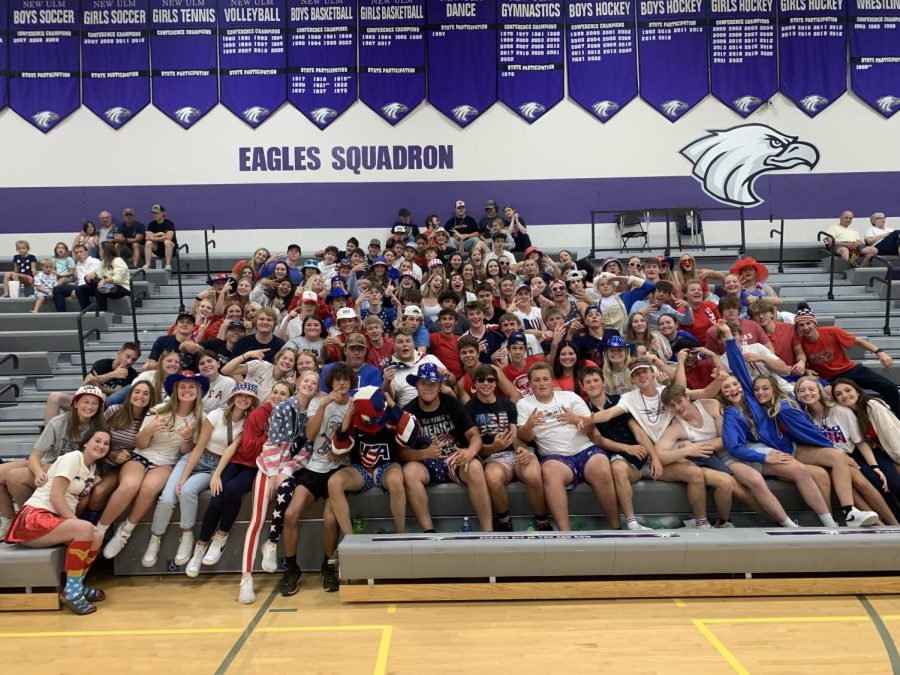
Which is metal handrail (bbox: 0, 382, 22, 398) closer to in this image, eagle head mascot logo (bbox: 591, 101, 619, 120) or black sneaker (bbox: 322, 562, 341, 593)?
black sneaker (bbox: 322, 562, 341, 593)

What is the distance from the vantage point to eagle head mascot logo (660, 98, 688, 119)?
1463 cm

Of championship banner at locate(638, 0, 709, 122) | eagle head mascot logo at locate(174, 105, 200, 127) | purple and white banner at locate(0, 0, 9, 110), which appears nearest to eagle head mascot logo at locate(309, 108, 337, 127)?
eagle head mascot logo at locate(174, 105, 200, 127)

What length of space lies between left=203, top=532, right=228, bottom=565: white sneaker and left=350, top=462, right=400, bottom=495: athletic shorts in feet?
3.60

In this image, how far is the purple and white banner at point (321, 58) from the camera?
14672mm

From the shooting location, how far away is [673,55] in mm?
14625

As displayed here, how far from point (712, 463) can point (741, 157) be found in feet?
31.2

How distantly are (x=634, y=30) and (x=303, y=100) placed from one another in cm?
607

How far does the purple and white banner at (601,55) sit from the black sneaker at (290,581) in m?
10.9

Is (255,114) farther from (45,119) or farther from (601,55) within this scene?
(601,55)

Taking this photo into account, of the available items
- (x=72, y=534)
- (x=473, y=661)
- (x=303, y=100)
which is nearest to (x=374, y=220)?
(x=303, y=100)

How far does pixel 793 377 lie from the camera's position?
8055mm

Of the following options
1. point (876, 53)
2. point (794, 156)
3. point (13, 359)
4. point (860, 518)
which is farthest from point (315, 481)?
point (876, 53)

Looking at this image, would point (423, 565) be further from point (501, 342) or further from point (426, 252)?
point (426, 252)

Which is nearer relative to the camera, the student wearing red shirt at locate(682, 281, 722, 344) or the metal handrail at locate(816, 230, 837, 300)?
the student wearing red shirt at locate(682, 281, 722, 344)
